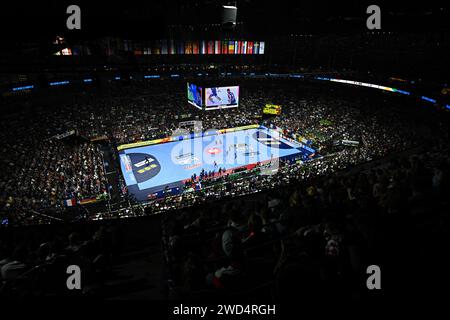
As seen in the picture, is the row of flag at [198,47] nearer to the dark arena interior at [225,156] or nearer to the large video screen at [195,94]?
the dark arena interior at [225,156]

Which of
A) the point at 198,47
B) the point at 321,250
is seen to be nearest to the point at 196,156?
the point at 198,47

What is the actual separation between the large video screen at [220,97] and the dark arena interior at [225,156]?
0.15m

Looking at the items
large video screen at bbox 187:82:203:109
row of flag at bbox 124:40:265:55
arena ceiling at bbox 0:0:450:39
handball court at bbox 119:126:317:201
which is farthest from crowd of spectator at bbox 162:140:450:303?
row of flag at bbox 124:40:265:55

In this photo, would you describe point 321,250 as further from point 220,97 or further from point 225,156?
point 220,97

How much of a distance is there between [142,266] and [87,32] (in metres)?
6.90

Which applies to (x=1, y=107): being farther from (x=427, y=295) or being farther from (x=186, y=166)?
(x=427, y=295)

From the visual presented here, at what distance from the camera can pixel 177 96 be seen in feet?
120

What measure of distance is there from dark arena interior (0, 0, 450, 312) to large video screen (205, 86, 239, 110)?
15cm

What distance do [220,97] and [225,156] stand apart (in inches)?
225

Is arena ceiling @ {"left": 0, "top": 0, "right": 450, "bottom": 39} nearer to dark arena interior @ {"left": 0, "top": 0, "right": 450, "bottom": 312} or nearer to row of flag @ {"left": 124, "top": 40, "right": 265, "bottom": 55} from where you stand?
dark arena interior @ {"left": 0, "top": 0, "right": 450, "bottom": 312}

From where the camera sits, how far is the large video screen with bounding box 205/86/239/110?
25797mm

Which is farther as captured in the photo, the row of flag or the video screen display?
the video screen display

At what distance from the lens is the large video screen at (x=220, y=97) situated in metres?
25.8
